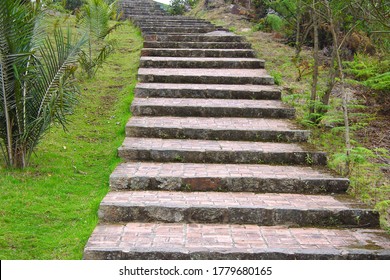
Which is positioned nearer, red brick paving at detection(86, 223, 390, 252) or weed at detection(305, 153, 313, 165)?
red brick paving at detection(86, 223, 390, 252)

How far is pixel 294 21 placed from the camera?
11.3 m

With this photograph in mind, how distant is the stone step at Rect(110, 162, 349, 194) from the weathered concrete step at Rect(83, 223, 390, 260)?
0.67 metres

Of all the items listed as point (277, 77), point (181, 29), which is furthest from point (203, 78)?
point (181, 29)

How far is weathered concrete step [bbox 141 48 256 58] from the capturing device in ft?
31.2

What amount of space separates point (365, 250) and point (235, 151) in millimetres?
2102

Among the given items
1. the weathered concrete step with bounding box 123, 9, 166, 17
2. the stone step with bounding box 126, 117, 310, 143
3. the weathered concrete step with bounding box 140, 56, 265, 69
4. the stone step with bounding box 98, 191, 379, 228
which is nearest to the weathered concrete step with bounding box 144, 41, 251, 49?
the weathered concrete step with bounding box 140, 56, 265, 69

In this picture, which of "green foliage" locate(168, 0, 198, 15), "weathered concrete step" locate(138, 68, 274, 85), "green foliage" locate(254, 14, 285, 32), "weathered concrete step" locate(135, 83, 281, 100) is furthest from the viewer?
"green foliage" locate(168, 0, 198, 15)

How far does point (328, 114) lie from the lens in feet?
22.4

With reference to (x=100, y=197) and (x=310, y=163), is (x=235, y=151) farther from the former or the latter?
(x=100, y=197)

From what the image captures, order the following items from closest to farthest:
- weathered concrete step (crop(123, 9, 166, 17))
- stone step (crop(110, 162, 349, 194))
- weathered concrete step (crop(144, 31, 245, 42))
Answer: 1. stone step (crop(110, 162, 349, 194))
2. weathered concrete step (crop(144, 31, 245, 42))
3. weathered concrete step (crop(123, 9, 166, 17))

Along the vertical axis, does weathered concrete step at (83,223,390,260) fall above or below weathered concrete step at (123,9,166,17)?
below

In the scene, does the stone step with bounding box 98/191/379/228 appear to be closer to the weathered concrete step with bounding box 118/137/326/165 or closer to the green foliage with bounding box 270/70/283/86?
the weathered concrete step with bounding box 118/137/326/165

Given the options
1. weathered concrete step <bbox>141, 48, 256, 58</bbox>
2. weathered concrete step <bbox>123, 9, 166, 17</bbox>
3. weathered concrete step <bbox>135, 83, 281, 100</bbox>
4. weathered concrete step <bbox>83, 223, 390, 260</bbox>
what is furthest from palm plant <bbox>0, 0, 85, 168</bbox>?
weathered concrete step <bbox>123, 9, 166, 17</bbox>

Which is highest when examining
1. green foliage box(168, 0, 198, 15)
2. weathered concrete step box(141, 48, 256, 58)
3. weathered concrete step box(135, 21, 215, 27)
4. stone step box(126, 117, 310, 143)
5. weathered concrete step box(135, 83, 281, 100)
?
green foliage box(168, 0, 198, 15)
